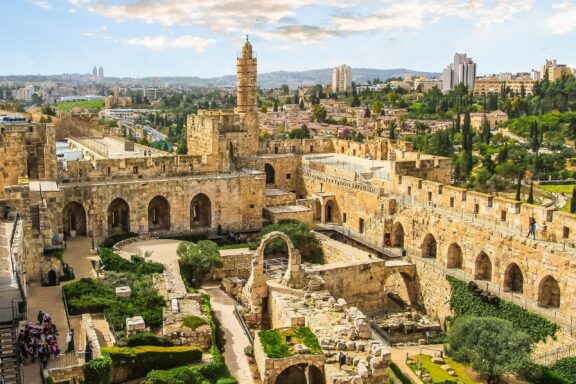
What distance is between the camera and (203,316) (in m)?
19.7

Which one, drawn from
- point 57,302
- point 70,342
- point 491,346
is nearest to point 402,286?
point 491,346

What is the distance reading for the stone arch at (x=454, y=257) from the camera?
26.4m

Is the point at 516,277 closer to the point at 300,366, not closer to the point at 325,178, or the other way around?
the point at 300,366

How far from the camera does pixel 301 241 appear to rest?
29578mm

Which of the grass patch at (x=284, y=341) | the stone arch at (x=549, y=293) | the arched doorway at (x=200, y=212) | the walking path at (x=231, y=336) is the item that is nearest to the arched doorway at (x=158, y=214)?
the arched doorway at (x=200, y=212)

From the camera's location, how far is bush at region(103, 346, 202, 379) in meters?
16.5

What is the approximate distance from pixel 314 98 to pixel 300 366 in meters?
131

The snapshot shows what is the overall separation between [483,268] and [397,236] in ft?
18.8

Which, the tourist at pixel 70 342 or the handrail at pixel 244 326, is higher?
the tourist at pixel 70 342

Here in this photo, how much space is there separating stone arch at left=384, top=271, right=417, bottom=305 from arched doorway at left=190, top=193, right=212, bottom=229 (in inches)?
365

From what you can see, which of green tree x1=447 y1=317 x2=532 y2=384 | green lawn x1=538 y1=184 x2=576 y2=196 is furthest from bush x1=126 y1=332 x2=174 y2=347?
green lawn x1=538 y1=184 x2=576 y2=196

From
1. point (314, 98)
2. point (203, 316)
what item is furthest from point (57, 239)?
point (314, 98)

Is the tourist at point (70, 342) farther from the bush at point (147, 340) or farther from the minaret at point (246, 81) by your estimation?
the minaret at point (246, 81)

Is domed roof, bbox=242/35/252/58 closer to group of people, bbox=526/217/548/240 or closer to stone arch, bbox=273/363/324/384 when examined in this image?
group of people, bbox=526/217/548/240
